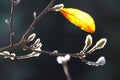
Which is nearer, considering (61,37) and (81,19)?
(81,19)

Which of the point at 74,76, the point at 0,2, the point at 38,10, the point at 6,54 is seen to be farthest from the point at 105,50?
the point at 6,54

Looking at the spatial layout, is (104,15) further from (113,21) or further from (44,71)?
(44,71)

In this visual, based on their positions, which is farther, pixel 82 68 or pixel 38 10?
pixel 82 68

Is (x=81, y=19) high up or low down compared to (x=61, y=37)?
up

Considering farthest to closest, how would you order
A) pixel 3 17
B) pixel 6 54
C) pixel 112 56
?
pixel 112 56, pixel 3 17, pixel 6 54
